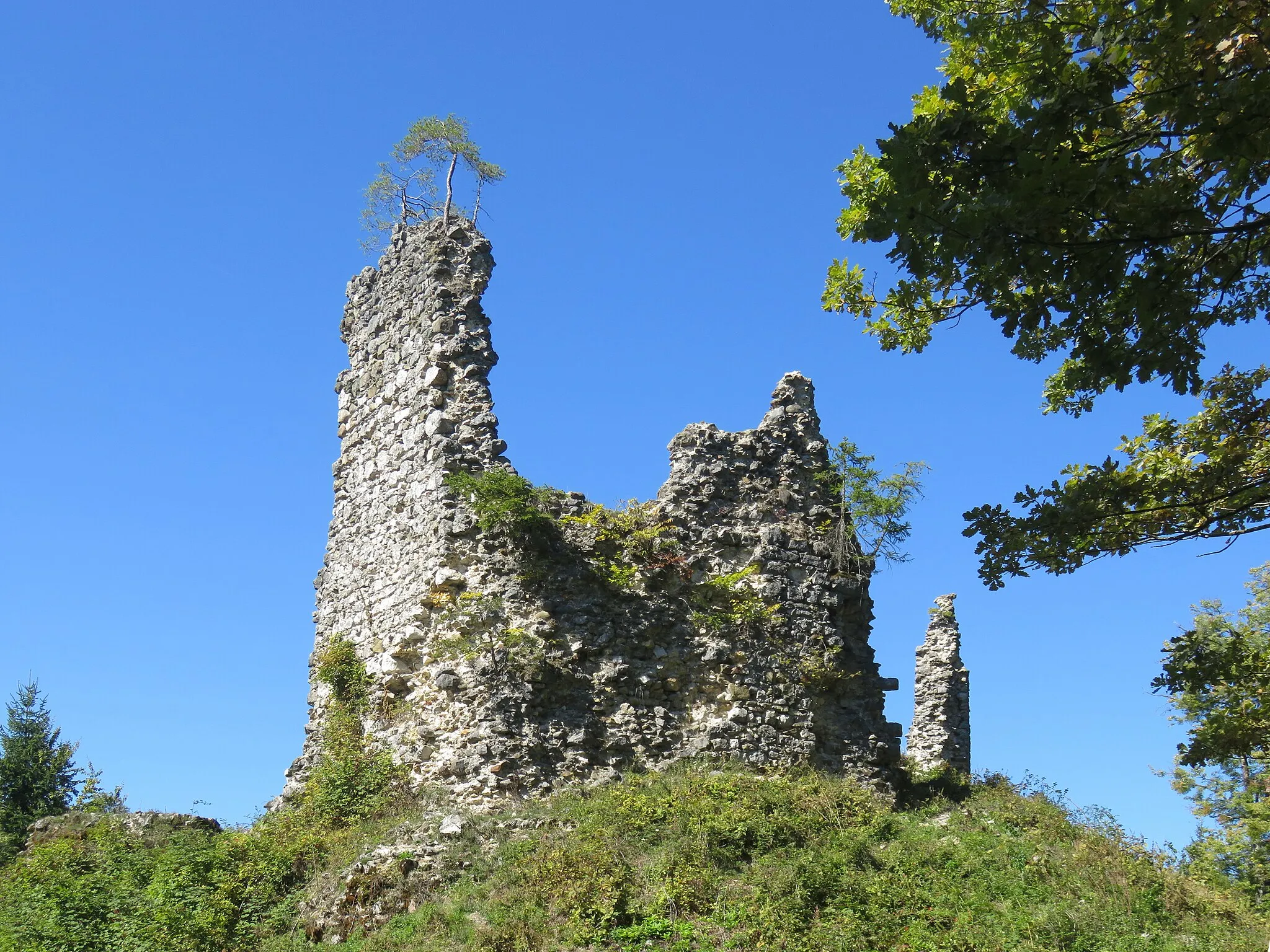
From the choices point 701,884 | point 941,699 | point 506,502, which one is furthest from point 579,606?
point 941,699

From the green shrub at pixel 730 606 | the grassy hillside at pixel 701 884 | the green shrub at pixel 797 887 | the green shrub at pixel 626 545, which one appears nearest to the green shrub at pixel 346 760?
the grassy hillside at pixel 701 884

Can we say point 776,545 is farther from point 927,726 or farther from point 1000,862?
point 927,726

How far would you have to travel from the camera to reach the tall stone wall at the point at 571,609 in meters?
13.3

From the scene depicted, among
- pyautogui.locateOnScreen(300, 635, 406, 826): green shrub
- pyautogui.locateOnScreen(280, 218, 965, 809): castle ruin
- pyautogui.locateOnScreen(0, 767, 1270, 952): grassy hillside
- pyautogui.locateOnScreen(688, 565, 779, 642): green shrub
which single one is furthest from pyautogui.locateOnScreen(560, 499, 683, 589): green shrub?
pyautogui.locateOnScreen(300, 635, 406, 826): green shrub

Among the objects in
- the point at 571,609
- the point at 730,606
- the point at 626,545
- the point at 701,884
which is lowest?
the point at 701,884

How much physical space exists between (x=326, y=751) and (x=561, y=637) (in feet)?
11.3

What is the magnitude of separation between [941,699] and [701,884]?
9.81m

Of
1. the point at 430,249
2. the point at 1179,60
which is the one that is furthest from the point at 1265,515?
the point at 430,249

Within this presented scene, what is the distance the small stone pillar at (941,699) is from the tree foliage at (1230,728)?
331 cm

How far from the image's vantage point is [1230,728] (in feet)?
35.3

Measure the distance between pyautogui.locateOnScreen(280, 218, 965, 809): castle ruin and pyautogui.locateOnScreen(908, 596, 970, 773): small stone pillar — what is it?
15.6 feet

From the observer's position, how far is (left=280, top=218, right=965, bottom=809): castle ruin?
13266 millimetres

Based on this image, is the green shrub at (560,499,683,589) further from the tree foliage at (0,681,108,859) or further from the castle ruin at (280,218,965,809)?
the tree foliage at (0,681,108,859)

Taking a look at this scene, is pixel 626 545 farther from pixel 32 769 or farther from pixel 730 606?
pixel 32 769
